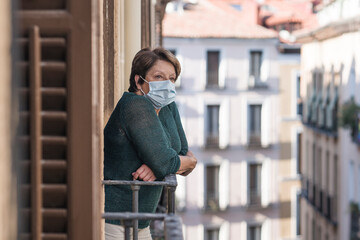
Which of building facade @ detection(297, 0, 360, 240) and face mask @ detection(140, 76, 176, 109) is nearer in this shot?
face mask @ detection(140, 76, 176, 109)

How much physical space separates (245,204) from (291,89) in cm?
565

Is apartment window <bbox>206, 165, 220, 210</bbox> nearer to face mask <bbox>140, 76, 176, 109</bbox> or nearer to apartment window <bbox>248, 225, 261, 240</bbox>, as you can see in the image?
apartment window <bbox>248, 225, 261, 240</bbox>

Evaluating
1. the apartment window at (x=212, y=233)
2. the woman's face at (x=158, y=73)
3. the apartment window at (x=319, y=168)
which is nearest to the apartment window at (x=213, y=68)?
the apartment window at (x=212, y=233)

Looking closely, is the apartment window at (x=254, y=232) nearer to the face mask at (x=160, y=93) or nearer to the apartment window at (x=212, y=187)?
the apartment window at (x=212, y=187)

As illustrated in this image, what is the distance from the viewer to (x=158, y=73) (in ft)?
12.9

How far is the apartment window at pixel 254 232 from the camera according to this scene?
3334 centimetres

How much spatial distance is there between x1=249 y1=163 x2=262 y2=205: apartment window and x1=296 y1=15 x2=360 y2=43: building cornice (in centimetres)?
675

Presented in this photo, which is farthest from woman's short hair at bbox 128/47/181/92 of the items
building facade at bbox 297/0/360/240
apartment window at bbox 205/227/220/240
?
apartment window at bbox 205/227/220/240

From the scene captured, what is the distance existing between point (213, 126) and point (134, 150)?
29282mm

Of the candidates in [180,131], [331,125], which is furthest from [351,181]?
[180,131]

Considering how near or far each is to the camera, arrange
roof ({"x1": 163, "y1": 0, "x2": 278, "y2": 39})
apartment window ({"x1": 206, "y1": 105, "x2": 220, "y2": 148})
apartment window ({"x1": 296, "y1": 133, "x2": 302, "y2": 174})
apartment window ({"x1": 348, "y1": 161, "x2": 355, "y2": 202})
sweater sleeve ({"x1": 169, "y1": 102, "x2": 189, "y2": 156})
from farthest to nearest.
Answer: apartment window ({"x1": 296, "y1": 133, "x2": 302, "y2": 174}), apartment window ({"x1": 206, "y1": 105, "x2": 220, "y2": 148}), roof ({"x1": 163, "y1": 0, "x2": 278, "y2": 39}), apartment window ({"x1": 348, "y1": 161, "x2": 355, "y2": 202}), sweater sleeve ({"x1": 169, "y1": 102, "x2": 189, "y2": 156})

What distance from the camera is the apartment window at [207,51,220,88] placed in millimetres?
33094

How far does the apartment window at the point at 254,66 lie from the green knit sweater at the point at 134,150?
30.3 m

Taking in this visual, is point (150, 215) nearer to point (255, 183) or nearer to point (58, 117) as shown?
point (58, 117)
